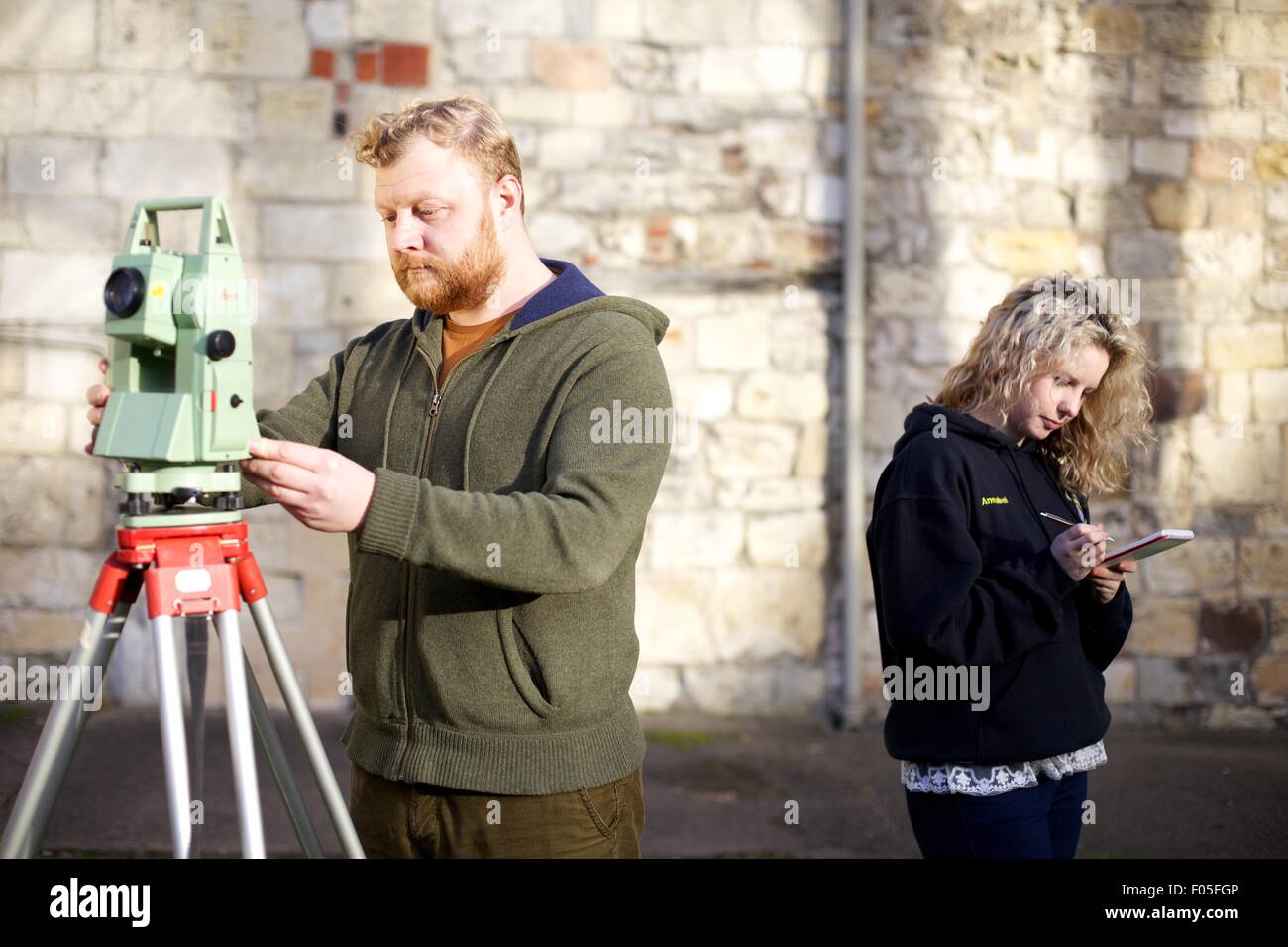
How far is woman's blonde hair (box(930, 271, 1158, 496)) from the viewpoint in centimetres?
239

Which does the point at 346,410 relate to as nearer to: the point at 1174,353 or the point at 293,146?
the point at 293,146

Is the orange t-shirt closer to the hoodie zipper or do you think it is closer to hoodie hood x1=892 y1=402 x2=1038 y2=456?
the hoodie zipper

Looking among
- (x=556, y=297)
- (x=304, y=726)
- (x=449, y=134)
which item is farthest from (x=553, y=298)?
(x=304, y=726)

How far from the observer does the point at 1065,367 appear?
2.39 m

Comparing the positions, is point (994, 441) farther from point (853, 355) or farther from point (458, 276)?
point (853, 355)

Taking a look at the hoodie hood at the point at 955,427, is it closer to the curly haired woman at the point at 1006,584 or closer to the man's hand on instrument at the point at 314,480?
the curly haired woman at the point at 1006,584

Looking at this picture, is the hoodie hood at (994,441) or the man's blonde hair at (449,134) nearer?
the man's blonde hair at (449,134)

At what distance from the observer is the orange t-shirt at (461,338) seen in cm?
210

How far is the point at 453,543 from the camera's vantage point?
1.75m

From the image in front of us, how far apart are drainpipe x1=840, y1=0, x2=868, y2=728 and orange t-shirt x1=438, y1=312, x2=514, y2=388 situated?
334 cm

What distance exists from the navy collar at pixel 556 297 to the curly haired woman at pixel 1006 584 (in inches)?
27.2

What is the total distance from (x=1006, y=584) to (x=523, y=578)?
37.8 inches

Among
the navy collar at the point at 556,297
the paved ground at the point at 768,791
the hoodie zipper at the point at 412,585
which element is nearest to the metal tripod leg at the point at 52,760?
the hoodie zipper at the point at 412,585

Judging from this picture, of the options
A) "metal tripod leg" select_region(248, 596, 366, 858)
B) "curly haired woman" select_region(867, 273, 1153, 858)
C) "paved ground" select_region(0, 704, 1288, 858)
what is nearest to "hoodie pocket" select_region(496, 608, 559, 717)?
"metal tripod leg" select_region(248, 596, 366, 858)
